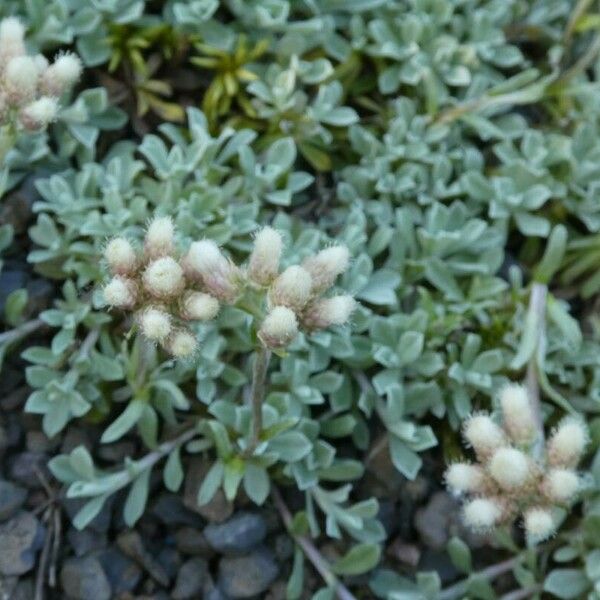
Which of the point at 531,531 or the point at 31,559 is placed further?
the point at 31,559

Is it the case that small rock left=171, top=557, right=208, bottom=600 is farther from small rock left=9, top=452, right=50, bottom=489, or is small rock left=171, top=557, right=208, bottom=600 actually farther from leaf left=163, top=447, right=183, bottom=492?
small rock left=9, top=452, right=50, bottom=489

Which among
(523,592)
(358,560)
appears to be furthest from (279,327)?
(523,592)

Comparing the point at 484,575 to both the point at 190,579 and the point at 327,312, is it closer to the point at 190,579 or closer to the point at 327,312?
the point at 190,579

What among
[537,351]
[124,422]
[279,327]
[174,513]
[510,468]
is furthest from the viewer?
[537,351]

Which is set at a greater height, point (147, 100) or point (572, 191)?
point (147, 100)

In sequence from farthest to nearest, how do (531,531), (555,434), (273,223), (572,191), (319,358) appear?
(572,191)
(273,223)
(319,358)
(555,434)
(531,531)

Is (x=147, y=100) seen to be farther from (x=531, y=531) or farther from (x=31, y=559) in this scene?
(x=531, y=531)

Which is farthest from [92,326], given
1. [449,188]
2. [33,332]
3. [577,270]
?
[577,270]
